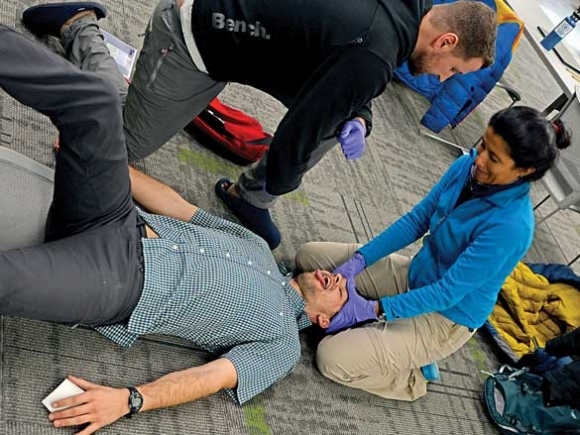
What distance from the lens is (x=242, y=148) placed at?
2.32 metres

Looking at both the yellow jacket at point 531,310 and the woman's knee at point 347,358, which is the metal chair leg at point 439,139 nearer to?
the yellow jacket at point 531,310

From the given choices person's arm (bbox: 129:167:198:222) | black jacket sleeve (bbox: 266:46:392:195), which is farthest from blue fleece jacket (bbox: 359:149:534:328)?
person's arm (bbox: 129:167:198:222)

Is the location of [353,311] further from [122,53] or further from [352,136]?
[122,53]

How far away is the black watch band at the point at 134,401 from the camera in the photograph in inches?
56.1

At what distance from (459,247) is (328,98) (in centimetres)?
63

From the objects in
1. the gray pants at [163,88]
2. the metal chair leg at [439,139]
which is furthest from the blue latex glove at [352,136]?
the metal chair leg at [439,139]

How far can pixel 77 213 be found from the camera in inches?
54.9

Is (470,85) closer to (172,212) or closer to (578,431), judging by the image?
(578,431)

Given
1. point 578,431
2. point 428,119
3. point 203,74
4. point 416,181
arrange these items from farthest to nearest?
point 428,119 → point 416,181 → point 578,431 → point 203,74

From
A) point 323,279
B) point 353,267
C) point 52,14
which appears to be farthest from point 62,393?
point 52,14

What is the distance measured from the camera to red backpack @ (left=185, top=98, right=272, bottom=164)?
230 centimetres

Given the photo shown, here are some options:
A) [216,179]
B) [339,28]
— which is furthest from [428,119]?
[339,28]

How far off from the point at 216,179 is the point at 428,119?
4.99ft

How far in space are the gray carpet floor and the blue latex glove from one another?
0.54 meters
